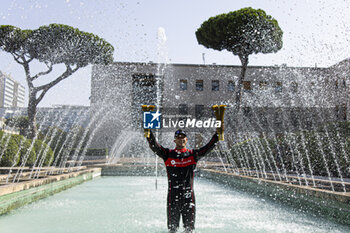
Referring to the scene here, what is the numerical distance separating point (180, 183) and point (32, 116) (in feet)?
64.7

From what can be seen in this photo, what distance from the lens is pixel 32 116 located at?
66.2ft

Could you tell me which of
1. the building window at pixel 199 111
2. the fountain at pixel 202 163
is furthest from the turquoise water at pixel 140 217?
the building window at pixel 199 111

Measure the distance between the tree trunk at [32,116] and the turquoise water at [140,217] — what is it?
14365mm

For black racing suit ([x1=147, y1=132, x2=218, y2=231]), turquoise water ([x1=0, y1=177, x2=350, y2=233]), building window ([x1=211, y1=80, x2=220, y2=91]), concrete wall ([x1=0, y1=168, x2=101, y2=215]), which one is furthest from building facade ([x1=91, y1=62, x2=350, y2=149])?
black racing suit ([x1=147, y1=132, x2=218, y2=231])

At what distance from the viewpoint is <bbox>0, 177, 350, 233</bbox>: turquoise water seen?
3.87m

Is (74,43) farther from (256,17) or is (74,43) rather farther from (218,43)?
(256,17)

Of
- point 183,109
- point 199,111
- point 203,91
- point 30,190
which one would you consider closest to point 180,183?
point 30,190

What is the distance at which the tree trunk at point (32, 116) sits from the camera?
1916cm

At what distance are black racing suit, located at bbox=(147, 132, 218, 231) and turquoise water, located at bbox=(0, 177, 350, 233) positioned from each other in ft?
3.23

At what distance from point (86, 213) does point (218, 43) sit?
20074 millimetres

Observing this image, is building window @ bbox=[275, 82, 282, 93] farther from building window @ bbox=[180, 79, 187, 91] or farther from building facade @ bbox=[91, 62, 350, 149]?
building window @ bbox=[180, 79, 187, 91]

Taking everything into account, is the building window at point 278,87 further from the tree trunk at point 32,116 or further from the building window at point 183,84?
the tree trunk at point 32,116

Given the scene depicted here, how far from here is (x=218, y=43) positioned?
23.0 metres

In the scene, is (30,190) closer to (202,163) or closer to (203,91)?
(202,163)
